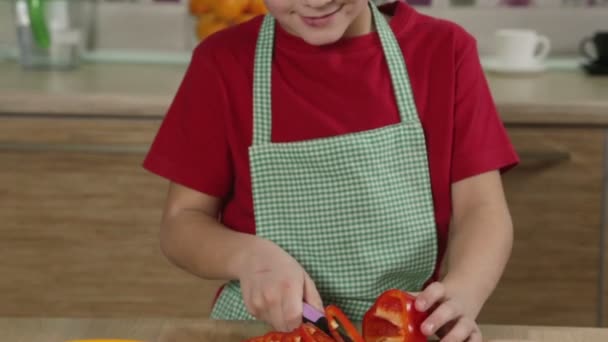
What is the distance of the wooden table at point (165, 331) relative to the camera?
3.39 feet

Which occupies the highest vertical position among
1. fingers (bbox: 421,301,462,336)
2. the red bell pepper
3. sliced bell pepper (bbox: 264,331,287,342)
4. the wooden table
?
the red bell pepper

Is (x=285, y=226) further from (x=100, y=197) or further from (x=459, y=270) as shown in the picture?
(x=100, y=197)

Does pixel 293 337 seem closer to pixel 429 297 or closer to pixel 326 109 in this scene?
pixel 429 297

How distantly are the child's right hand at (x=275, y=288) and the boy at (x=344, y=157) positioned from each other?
0.33 ft

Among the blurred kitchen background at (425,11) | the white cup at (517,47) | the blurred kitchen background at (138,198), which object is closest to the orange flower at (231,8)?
the blurred kitchen background at (138,198)

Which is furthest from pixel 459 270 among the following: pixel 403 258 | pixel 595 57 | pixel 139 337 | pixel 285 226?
pixel 595 57

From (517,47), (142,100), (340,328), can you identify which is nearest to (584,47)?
(517,47)

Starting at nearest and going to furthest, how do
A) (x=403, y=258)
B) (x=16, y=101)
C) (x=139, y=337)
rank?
1. (x=139, y=337)
2. (x=403, y=258)
3. (x=16, y=101)

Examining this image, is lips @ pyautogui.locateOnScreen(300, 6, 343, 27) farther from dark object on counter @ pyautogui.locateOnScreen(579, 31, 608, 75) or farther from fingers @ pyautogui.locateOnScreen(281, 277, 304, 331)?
dark object on counter @ pyautogui.locateOnScreen(579, 31, 608, 75)

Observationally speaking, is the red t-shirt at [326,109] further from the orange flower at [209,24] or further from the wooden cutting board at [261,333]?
the orange flower at [209,24]

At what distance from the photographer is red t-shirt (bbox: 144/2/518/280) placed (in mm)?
1300

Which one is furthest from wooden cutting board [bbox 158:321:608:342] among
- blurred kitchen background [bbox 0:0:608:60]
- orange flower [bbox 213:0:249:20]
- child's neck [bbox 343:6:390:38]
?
blurred kitchen background [bbox 0:0:608:60]

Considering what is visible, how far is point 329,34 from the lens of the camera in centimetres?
116

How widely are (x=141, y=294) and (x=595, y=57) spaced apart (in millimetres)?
1088
